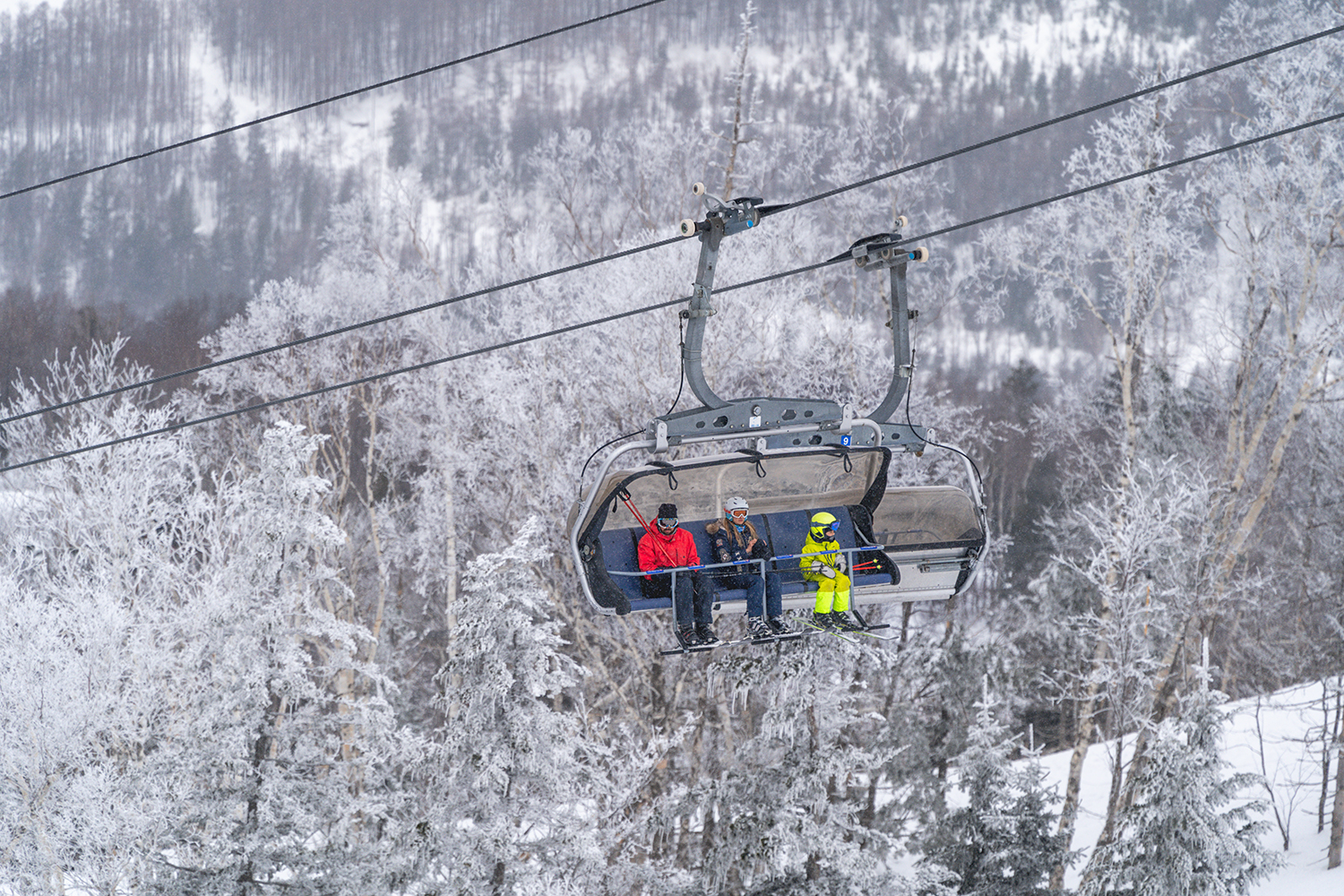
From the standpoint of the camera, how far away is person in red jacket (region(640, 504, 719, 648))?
957 cm

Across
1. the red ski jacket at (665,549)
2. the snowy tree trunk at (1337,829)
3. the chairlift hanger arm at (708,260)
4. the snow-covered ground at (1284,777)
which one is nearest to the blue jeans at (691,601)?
the red ski jacket at (665,549)

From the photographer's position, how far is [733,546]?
10.1m

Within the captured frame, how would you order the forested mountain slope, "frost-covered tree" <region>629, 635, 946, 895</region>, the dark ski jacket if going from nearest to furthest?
the dark ski jacket → the forested mountain slope → "frost-covered tree" <region>629, 635, 946, 895</region>

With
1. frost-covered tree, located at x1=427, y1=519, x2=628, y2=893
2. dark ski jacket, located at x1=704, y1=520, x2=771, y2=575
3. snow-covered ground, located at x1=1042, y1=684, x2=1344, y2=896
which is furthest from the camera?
snow-covered ground, located at x1=1042, y1=684, x2=1344, y2=896

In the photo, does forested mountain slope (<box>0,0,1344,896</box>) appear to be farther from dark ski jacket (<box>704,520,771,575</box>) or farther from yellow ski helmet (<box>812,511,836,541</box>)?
yellow ski helmet (<box>812,511,836,541</box>)

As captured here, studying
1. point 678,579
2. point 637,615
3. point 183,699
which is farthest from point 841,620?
point 183,699

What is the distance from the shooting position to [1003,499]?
49.5 meters

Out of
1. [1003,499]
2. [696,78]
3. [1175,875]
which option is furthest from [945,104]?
[1175,875]

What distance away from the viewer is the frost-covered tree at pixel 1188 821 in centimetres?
1505

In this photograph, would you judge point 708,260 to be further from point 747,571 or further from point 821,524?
point 747,571

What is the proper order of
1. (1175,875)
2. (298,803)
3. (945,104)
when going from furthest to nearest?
(945,104) → (1175,875) → (298,803)

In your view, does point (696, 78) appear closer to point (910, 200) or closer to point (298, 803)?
point (910, 200)

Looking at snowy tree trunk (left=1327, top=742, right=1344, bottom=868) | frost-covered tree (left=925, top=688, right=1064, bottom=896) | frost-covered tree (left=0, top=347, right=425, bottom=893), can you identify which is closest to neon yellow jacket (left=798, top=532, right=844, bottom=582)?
frost-covered tree (left=0, top=347, right=425, bottom=893)

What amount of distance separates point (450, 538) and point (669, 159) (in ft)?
35.4
